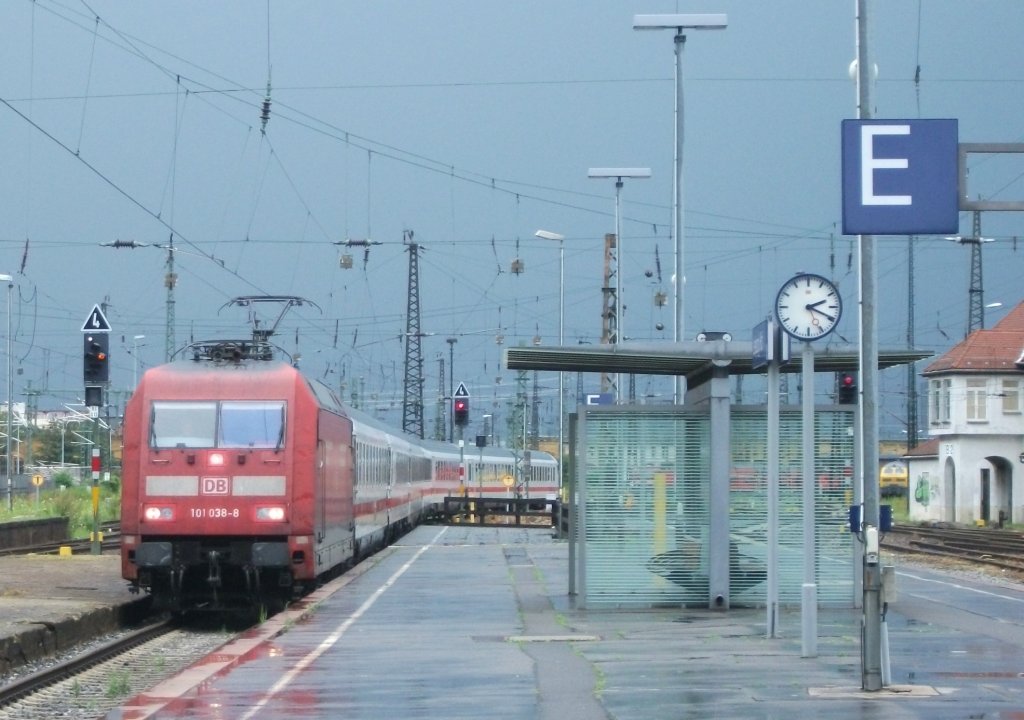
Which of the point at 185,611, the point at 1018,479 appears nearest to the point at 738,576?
the point at 185,611

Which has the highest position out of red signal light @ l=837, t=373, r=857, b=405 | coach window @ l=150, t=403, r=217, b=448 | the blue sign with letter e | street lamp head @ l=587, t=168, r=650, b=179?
street lamp head @ l=587, t=168, r=650, b=179

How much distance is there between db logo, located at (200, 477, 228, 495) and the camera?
20781 mm

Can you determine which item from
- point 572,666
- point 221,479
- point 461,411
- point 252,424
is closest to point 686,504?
point 572,666

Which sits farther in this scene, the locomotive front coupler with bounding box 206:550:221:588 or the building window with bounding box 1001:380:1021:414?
the building window with bounding box 1001:380:1021:414

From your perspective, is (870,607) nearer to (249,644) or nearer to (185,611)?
(249,644)

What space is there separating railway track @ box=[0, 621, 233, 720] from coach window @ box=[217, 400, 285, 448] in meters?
2.45

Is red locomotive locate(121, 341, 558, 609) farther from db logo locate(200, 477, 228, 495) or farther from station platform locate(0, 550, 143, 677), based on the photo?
station platform locate(0, 550, 143, 677)

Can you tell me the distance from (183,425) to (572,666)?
8.28m

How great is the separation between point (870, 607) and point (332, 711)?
4295mm

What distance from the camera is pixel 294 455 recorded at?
20.9 meters

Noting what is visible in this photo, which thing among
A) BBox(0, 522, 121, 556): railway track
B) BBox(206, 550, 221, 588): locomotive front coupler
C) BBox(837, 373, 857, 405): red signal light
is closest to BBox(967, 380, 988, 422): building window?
BBox(0, 522, 121, 556): railway track

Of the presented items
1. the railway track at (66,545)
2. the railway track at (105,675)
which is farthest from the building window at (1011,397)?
the railway track at (105,675)

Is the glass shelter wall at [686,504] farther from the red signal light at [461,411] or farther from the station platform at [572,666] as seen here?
the red signal light at [461,411]

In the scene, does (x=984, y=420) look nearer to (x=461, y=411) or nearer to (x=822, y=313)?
(x=461, y=411)
